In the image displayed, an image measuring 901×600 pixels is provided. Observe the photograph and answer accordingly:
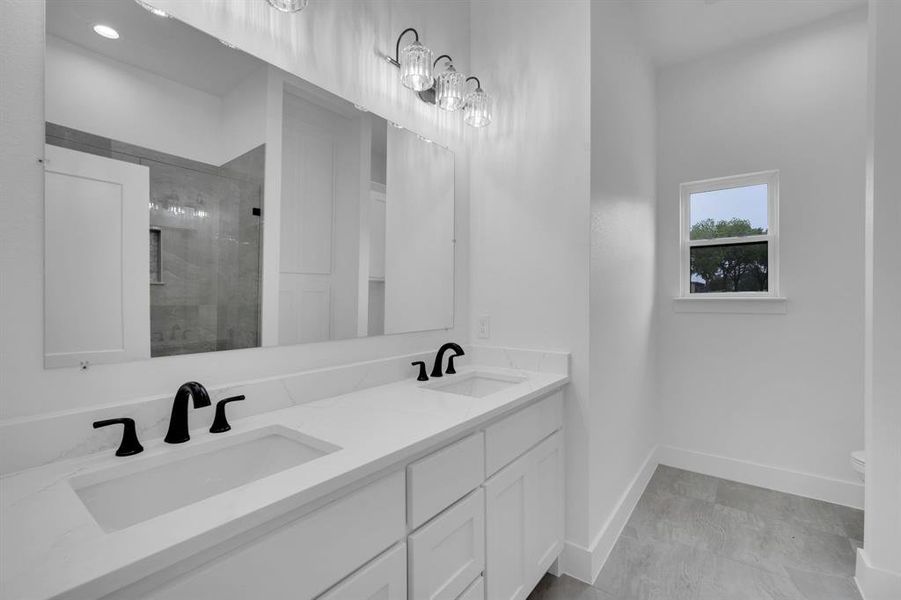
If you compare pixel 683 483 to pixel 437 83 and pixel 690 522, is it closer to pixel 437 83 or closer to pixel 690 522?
pixel 690 522

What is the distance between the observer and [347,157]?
1635mm

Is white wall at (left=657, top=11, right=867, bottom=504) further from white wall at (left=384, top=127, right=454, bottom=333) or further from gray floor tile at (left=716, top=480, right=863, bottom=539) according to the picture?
white wall at (left=384, top=127, right=454, bottom=333)

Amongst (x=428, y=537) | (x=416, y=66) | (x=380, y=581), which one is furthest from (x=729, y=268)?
(x=380, y=581)

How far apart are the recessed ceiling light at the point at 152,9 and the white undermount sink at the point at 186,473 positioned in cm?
113

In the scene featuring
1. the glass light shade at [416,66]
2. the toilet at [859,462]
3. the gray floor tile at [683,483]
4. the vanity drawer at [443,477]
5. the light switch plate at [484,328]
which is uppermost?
the glass light shade at [416,66]

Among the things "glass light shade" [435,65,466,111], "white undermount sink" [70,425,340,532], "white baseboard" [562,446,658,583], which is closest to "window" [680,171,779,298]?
"white baseboard" [562,446,658,583]

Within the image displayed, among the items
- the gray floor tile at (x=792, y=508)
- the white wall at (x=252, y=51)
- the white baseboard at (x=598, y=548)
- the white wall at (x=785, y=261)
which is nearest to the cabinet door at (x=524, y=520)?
the white baseboard at (x=598, y=548)

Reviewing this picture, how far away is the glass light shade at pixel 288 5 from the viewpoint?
50.0 inches

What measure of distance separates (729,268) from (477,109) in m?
2.22

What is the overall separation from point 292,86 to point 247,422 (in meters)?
1.11

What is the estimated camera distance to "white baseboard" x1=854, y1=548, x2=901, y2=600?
A: 164 centimetres

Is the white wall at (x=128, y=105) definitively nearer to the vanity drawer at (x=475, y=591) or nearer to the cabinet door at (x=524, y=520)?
the cabinet door at (x=524, y=520)

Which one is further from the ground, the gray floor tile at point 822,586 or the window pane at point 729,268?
the window pane at point 729,268

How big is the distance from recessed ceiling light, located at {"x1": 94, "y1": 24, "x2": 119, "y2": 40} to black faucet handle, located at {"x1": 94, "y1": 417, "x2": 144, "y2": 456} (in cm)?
94
